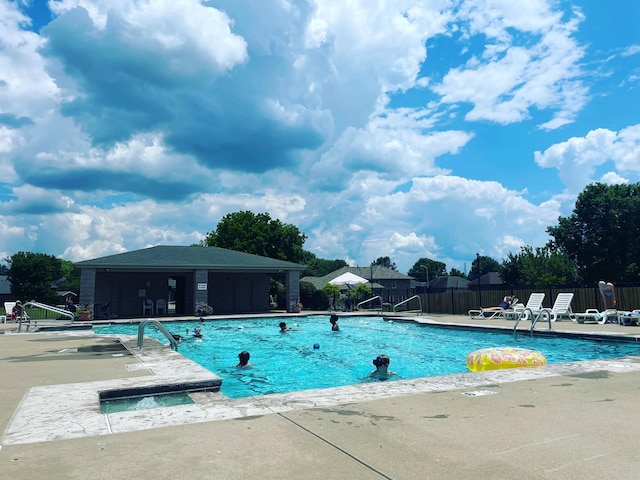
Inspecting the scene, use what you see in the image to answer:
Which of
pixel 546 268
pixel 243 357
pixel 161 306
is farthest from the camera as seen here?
pixel 546 268

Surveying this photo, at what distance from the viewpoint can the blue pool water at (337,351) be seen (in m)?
10.5

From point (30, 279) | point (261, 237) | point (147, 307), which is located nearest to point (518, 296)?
point (147, 307)

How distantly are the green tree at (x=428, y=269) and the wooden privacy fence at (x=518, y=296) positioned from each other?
98.8 meters

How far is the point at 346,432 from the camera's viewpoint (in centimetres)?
381

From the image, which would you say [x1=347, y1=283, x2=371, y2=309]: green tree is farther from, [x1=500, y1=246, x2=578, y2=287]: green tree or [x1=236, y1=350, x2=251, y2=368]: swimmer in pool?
[x1=236, y1=350, x2=251, y2=368]: swimmer in pool

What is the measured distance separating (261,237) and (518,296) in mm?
27679

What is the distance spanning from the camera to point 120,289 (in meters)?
26.5

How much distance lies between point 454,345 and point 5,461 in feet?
44.0

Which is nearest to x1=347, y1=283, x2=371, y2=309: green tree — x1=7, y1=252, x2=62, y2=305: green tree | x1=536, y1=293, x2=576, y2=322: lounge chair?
x1=536, y1=293, x2=576, y2=322: lounge chair

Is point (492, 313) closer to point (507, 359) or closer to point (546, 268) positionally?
point (507, 359)

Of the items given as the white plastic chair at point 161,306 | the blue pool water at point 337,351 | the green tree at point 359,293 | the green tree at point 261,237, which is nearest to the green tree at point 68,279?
the green tree at point 261,237

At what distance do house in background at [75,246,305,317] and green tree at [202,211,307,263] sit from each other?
46.2ft

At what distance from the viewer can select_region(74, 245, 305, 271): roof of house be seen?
23.0 metres

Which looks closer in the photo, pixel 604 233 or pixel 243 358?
pixel 243 358
